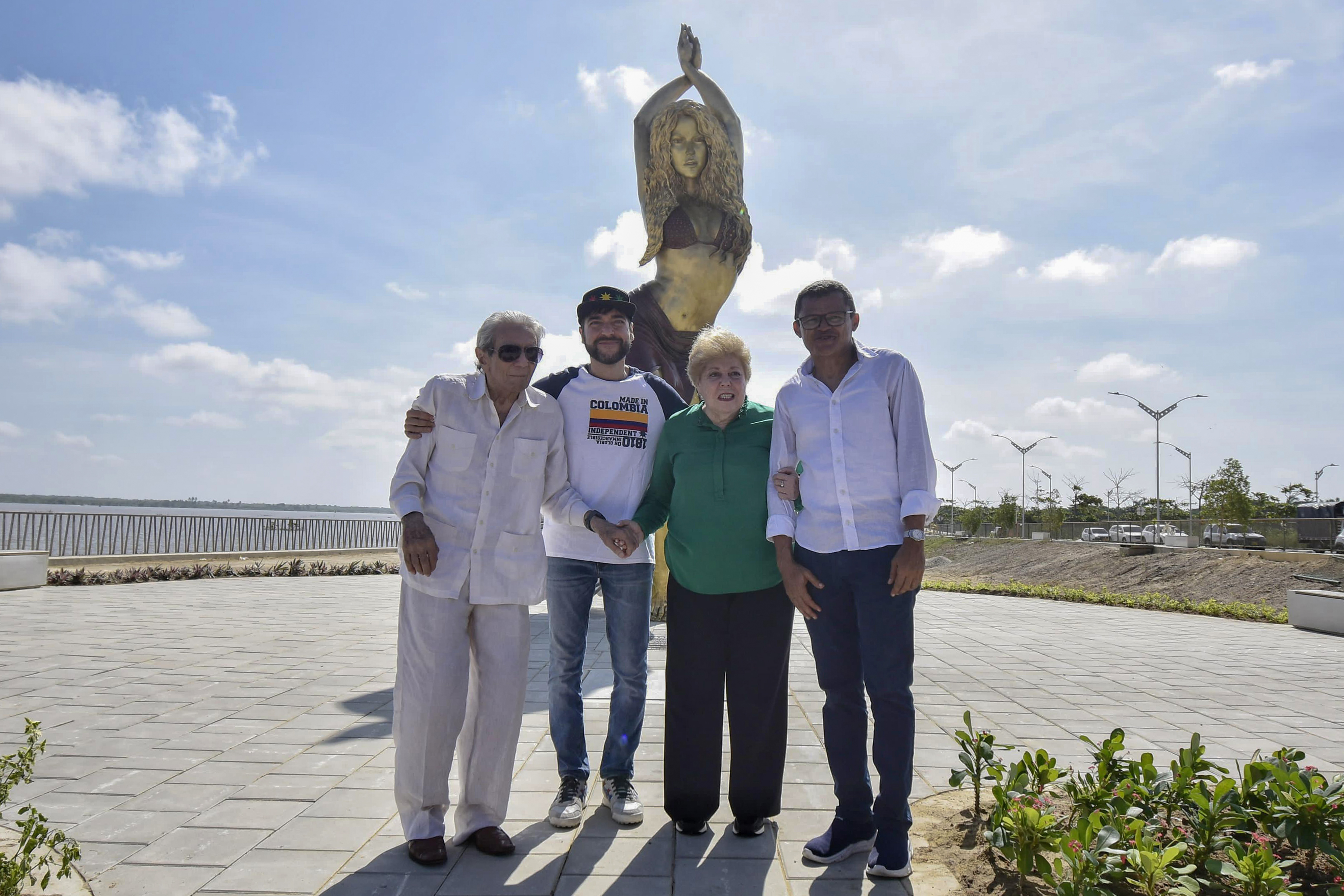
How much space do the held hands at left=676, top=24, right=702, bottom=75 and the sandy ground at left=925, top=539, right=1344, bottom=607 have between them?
37.6ft

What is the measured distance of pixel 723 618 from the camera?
114 inches

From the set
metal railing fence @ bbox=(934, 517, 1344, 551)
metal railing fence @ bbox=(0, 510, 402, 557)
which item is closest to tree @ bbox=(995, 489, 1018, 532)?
metal railing fence @ bbox=(934, 517, 1344, 551)

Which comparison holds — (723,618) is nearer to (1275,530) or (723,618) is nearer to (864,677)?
(864,677)

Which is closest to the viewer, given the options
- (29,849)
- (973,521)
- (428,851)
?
(29,849)

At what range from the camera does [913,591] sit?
2.66m

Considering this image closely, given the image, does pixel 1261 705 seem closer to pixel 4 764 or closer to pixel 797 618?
pixel 797 618

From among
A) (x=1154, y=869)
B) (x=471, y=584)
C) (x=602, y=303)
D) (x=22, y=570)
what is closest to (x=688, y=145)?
(x=602, y=303)

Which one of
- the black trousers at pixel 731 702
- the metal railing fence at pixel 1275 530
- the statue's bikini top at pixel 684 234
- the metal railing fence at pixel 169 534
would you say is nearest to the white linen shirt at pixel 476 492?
the black trousers at pixel 731 702

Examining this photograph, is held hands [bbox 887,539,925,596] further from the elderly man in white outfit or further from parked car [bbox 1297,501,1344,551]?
parked car [bbox 1297,501,1344,551]

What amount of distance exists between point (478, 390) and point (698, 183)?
488 cm

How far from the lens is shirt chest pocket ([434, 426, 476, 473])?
2826 millimetres

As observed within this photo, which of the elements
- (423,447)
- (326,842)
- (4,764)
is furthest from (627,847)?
(4,764)

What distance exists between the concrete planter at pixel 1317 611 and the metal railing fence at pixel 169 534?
12003 millimetres

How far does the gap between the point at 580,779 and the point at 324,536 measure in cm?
2039
